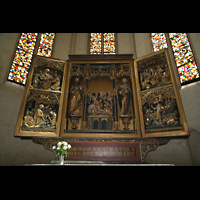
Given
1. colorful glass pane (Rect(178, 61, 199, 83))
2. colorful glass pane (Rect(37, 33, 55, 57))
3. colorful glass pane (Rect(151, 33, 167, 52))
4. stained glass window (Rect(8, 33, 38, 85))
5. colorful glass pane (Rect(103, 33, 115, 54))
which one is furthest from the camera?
colorful glass pane (Rect(103, 33, 115, 54))

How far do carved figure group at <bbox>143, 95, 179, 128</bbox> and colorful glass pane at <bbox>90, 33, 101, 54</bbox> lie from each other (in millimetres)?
5315

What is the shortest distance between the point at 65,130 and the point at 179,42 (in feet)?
20.4

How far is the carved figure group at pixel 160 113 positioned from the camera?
14.3 feet

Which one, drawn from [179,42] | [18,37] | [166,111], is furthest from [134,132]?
[18,37]


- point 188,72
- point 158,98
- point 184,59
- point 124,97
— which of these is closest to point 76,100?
point 124,97

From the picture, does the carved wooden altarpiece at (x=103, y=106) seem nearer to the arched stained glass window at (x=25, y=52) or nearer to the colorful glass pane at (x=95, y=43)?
the arched stained glass window at (x=25, y=52)

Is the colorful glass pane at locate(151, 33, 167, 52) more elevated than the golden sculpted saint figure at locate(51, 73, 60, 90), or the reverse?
the colorful glass pane at locate(151, 33, 167, 52)

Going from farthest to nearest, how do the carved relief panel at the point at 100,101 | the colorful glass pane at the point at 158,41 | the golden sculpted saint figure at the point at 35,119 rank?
1. the colorful glass pane at the point at 158,41
2. the carved relief panel at the point at 100,101
3. the golden sculpted saint figure at the point at 35,119

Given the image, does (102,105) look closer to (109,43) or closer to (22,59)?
(22,59)

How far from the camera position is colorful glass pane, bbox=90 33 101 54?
9165mm

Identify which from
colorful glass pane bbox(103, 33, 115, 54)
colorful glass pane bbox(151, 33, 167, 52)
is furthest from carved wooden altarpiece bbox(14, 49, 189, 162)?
colorful glass pane bbox(103, 33, 115, 54)

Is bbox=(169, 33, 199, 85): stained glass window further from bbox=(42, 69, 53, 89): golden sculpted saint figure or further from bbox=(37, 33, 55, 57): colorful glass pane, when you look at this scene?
bbox=(37, 33, 55, 57): colorful glass pane

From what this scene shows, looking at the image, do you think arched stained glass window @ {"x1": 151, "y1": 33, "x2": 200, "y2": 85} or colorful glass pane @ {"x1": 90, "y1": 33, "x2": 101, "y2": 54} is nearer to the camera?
arched stained glass window @ {"x1": 151, "y1": 33, "x2": 200, "y2": 85}

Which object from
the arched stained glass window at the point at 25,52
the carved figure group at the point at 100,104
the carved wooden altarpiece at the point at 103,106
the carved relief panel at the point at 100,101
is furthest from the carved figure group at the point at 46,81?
the arched stained glass window at the point at 25,52
